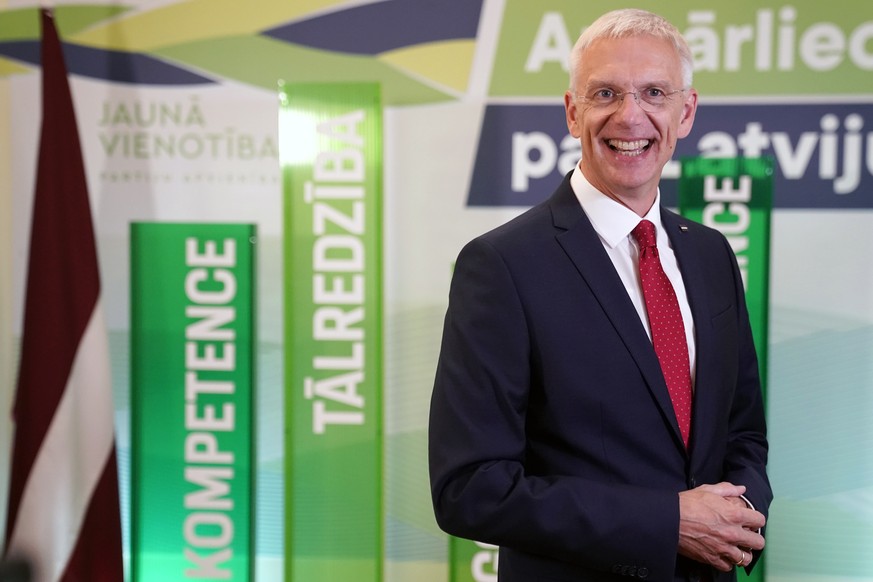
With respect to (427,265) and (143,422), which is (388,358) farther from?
(143,422)

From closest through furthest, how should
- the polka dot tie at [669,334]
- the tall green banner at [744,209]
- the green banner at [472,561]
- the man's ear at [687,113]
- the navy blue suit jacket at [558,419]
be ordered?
1. the navy blue suit jacket at [558,419]
2. the polka dot tie at [669,334]
3. the man's ear at [687,113]
4. the tall green banner at [744,209]
5. the green banner at [472,561]

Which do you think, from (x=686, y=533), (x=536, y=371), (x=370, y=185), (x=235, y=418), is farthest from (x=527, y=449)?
(x=235, y=418)

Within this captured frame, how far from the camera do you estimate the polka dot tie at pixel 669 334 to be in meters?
1.29

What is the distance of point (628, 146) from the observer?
1.31 metres

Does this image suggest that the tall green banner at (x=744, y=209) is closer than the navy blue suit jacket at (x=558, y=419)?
No

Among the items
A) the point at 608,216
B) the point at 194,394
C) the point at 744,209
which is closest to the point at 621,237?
the point at 608,216

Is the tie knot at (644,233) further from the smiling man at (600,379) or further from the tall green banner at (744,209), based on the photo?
the tall green banner at (744,209)

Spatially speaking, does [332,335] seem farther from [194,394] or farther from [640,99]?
[640,99]

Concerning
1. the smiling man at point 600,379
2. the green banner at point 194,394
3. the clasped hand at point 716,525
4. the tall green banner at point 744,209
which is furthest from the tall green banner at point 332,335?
the clasped hand at point 716,525

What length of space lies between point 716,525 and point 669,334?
28cm

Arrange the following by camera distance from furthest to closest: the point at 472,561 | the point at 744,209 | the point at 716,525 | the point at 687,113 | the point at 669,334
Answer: the point at 472,561
the point at 744,209
the point at 687,113
the point at 669,334
the point at 716,525

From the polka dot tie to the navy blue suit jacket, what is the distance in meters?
0.02

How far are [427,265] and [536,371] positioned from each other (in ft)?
4.63

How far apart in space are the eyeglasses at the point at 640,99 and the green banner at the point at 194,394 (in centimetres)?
157
